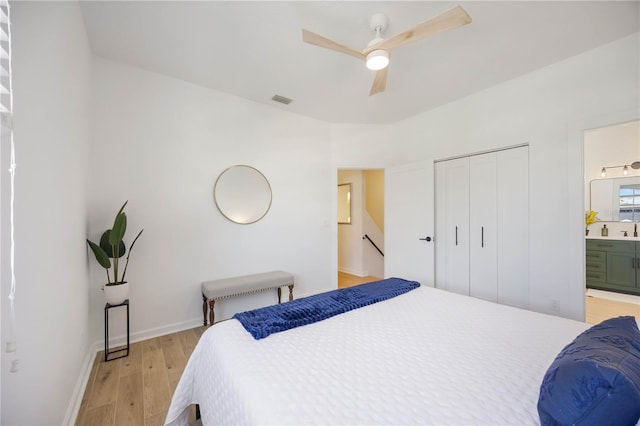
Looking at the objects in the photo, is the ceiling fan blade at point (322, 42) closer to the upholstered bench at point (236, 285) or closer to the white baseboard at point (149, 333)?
the upholstered bench at point (236, 285)

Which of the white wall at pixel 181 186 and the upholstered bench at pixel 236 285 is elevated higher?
the white wall at pixel 181 186

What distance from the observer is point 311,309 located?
5.63 feet

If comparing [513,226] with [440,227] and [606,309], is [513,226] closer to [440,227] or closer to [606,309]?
[440,227]

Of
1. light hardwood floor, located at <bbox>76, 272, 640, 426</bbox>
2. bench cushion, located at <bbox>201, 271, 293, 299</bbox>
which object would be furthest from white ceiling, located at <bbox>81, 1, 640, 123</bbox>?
light hardwood floor, located at <bbox>76, 272, 640, 426</bbox>

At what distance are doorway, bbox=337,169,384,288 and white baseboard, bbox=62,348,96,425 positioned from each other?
3.84 metres

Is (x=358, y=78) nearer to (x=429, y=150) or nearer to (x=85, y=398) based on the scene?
(x=429, y=150)

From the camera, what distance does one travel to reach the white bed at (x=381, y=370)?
87 centimetres

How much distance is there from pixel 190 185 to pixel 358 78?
7.04ft

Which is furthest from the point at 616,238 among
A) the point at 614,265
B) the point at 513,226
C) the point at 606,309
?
the point at 513,226

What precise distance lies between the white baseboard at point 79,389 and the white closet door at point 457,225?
362 centimetres

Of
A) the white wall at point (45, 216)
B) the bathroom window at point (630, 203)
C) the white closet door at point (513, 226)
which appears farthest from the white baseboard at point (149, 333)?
the bathroom window at point (630, 203)

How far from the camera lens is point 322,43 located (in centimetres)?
185

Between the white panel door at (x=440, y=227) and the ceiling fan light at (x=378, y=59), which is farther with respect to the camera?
the white panel door at (x=440, y=227)

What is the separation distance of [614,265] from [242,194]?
5.48 metres
